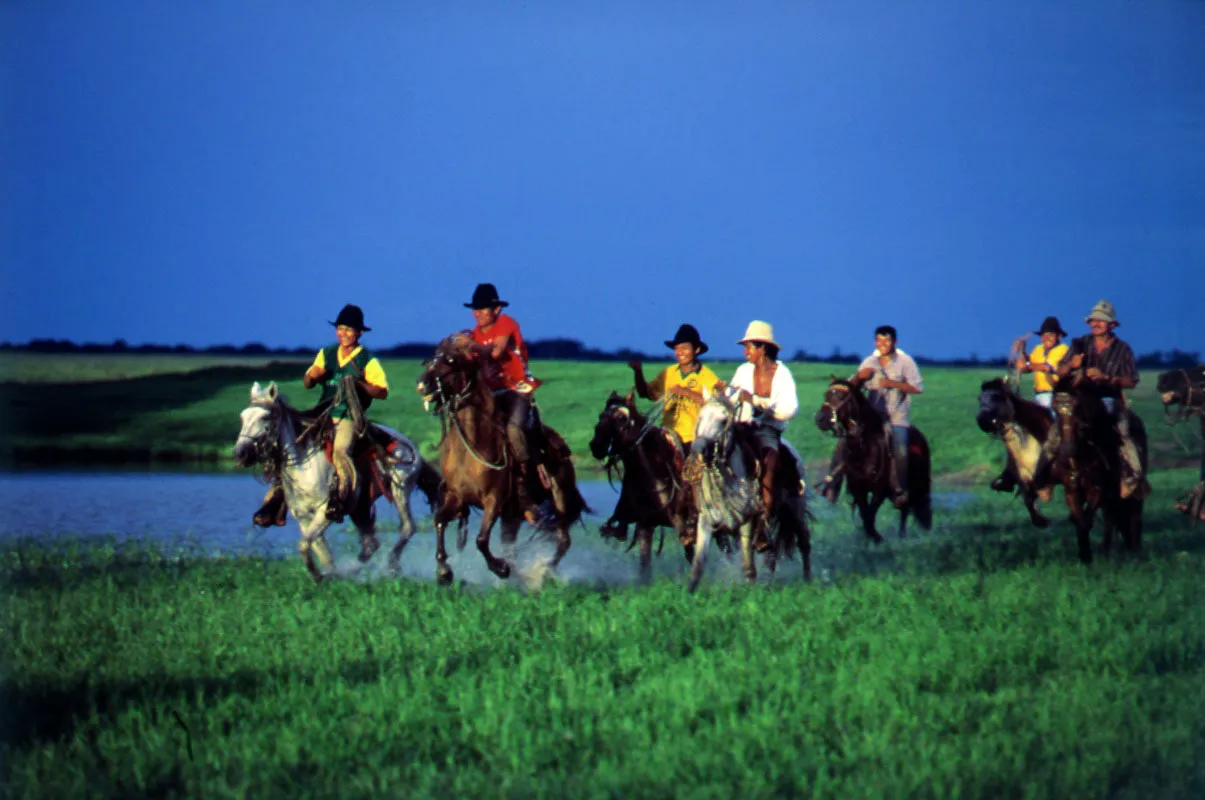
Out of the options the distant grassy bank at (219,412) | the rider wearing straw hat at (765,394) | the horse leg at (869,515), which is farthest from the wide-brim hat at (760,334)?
the distant grassy bank at (219,412)

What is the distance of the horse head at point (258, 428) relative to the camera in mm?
12641

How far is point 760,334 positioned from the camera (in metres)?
13.1

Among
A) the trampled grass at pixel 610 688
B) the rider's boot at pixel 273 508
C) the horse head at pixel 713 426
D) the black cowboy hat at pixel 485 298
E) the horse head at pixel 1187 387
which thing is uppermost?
the black cowboy hat at pixel 485 298

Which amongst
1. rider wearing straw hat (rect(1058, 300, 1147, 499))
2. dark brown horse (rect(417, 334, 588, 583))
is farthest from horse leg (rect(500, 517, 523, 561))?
rider wearing straw hat (rect(1058, 300, 1147, 499))

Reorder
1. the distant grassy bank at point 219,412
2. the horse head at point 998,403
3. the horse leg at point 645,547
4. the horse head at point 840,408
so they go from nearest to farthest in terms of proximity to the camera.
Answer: the horse leg at point 645,547
the horse head at point 998,403
the horse head at point 840,408
the distant grassy bank at point 219,412

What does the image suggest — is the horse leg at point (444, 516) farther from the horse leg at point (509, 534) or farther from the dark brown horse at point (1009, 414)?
the dark brown horse at point (1009, 414)

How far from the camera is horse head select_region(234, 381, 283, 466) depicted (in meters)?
12.6

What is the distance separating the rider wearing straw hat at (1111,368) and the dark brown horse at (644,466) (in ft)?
13.5

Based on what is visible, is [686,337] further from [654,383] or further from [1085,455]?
[1085,455]

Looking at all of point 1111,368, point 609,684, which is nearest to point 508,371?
point 609,684

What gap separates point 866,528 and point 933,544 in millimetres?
1053

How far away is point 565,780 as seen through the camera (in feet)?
22.1

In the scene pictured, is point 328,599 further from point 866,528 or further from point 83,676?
point 866,528

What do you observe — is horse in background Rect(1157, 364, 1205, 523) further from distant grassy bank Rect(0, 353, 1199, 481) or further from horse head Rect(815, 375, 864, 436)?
distant grassy bank Rect(0, 353, 1199, 481)
